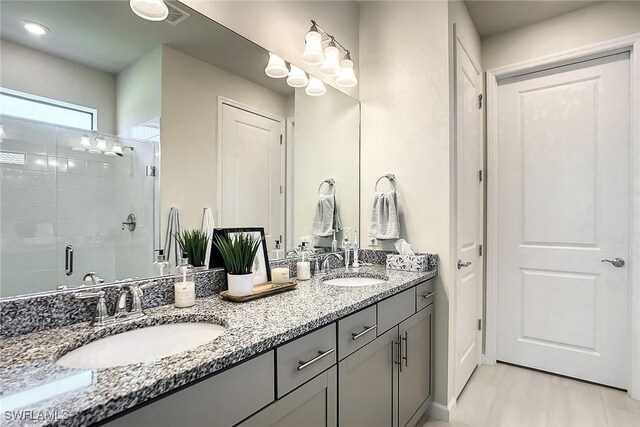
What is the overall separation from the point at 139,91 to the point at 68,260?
25.1 inches

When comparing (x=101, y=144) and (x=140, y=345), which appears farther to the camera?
(x=101, y=144)

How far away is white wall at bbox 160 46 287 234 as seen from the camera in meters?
1.36

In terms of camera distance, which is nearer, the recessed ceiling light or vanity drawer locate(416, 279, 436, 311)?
the recessed ceiling light

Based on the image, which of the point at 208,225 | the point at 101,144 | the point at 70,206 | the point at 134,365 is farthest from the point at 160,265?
the point at 134,365

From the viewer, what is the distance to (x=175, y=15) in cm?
137

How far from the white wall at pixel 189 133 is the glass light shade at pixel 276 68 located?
0.27m

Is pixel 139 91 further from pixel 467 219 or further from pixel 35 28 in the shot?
pixel 467 219

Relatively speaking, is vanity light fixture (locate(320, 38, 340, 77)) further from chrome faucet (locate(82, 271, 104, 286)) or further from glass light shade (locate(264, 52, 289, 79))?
chrome faucet (locate(82, 271, 104, 286))

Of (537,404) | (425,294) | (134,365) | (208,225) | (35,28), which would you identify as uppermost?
(35,28)

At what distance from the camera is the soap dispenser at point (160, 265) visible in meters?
1.30

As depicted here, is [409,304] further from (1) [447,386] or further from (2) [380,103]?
(2) [380,103]

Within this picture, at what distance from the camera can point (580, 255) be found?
2.50 metres

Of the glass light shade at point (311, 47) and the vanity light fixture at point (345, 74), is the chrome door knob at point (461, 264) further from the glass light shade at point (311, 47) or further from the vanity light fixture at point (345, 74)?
the glass light shade at point (311, 47)

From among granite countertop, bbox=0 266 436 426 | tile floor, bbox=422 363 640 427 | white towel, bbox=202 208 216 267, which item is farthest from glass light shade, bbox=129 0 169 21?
tile floor, bbox=422 363 640 427
